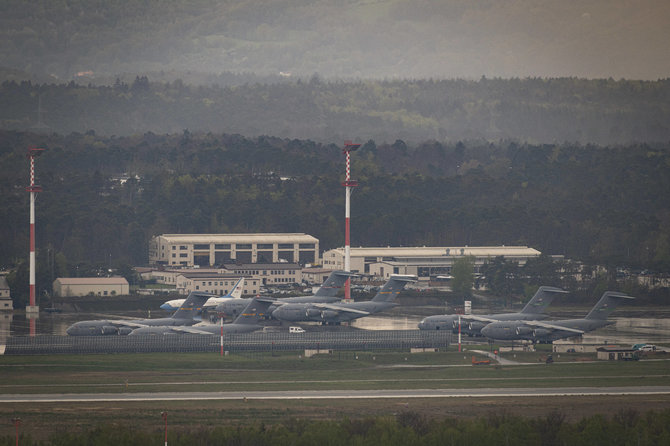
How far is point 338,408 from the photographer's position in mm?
Result: 75250

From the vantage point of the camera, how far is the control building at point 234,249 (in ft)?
614

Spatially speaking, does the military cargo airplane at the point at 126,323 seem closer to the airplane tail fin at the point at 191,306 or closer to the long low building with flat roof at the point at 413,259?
the airplane tail fin at the point at 191,306

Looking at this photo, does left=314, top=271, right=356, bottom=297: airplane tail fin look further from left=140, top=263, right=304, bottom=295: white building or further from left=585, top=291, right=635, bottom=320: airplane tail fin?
left=585, top=291, right=635, bottom=320: airplane tail fin

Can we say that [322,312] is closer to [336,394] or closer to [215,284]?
[215,284]

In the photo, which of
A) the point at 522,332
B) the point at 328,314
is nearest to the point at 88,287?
the point at 328,314

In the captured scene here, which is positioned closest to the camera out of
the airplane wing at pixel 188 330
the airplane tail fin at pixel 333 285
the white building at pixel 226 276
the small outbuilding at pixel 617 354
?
the small outbuilding at pixel 617 354

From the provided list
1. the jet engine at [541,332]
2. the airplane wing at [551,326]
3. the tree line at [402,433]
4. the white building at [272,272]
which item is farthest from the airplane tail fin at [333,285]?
the tree line at [402,433]

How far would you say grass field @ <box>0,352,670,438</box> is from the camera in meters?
72.3

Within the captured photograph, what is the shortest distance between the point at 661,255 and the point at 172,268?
259 ft

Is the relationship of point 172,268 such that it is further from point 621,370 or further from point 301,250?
point 621,370

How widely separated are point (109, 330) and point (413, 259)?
3084 inches

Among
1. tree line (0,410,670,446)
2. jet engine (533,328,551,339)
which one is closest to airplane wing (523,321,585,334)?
jet engine (533,328,551,339)

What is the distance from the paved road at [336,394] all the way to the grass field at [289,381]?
5.75 ft

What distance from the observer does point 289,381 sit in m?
87.9
